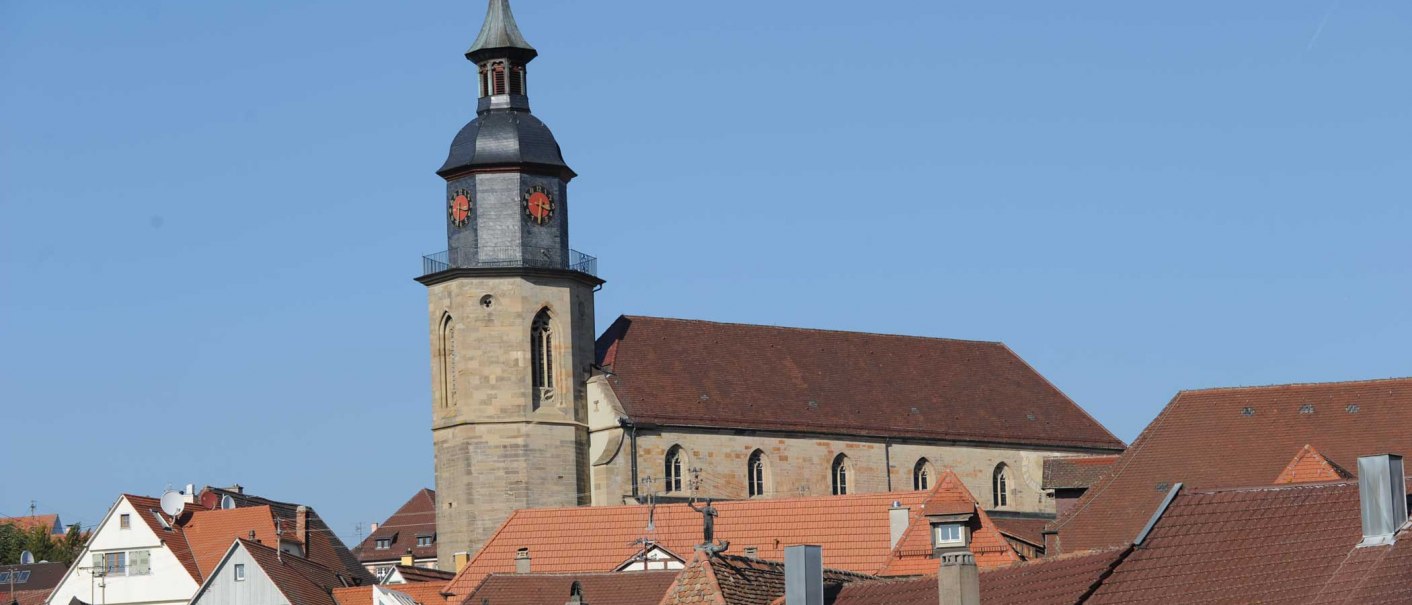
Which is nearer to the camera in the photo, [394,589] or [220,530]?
[394,589]

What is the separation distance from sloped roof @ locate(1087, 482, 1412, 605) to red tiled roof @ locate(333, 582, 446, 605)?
29156 millimetres

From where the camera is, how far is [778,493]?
7400cm

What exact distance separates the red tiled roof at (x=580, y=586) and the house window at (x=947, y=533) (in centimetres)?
568

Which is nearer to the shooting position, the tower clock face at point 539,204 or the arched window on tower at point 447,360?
the arched window on tower at point 447,360

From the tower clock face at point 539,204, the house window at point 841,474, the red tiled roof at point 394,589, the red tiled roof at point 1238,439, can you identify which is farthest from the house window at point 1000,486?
the red tiled roof at point 394,589

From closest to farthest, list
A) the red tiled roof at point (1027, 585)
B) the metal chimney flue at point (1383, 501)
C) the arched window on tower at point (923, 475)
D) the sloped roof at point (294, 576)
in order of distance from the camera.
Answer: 1. the metal chimney flue at point (1383, 501)
2. the red tiled roof at point (1027, 585)
3. the sloped roof at point (294, 576)
4. the arched window on tower at point (923, 475)

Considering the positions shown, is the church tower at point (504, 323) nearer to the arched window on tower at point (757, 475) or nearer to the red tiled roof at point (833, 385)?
the red tiled roof at point (833, 385)

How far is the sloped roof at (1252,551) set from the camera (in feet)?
81.2

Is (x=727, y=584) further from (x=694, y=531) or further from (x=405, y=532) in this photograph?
(x=405, y=532)

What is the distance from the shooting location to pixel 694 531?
195 feet

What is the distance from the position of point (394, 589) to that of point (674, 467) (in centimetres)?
1842

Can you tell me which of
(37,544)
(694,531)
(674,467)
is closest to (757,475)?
(674,467)

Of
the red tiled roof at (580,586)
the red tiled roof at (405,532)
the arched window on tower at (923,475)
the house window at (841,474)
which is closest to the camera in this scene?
the red tiled roof at (580,586)

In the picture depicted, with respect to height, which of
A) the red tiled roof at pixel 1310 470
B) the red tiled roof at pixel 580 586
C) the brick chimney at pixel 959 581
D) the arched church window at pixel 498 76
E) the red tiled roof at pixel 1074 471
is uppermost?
the arched church window at pixel 498 76
